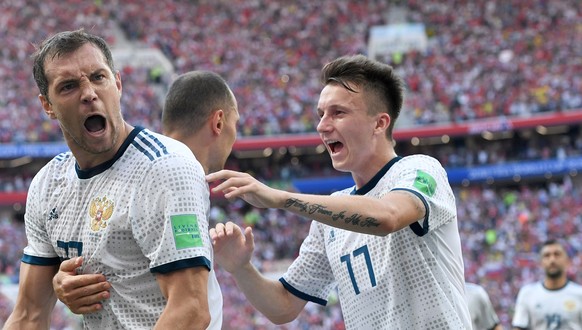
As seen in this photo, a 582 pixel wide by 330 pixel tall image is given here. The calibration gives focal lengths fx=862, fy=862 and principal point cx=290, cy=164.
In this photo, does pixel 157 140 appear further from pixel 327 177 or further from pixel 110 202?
pixel 327 177

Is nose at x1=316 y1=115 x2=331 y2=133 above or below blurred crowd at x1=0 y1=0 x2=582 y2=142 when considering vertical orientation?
above

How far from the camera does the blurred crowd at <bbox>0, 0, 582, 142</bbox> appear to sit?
117ft

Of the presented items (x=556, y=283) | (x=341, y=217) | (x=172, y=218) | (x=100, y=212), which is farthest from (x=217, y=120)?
(x=556, y=283)

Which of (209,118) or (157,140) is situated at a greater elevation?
(157,140)

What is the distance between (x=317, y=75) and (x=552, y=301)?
30.4 m

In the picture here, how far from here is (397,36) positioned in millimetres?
41125

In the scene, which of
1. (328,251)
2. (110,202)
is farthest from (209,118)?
(110,202)

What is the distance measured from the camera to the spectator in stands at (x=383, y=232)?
378 cm

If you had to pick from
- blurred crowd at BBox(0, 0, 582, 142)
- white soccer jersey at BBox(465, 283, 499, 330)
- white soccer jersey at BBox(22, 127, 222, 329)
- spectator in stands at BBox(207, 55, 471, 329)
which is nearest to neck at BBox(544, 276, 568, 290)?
white soccer jersey at BBox(465, 283, 499, 330)

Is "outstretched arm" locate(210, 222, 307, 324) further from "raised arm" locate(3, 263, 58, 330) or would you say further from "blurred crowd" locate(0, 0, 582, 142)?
Answer: "blurred crowd" locate(0, 0, 582, 142)

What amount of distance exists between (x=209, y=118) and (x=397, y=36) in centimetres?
3778

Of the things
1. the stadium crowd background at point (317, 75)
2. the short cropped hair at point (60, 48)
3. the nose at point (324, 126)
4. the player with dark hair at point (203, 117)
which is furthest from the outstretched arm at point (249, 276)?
the stadium crowd background at point (317, 75)

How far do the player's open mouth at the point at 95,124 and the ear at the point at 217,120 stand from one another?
98cm

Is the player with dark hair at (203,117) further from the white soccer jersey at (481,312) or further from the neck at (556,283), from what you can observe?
the neck at (556,283)
